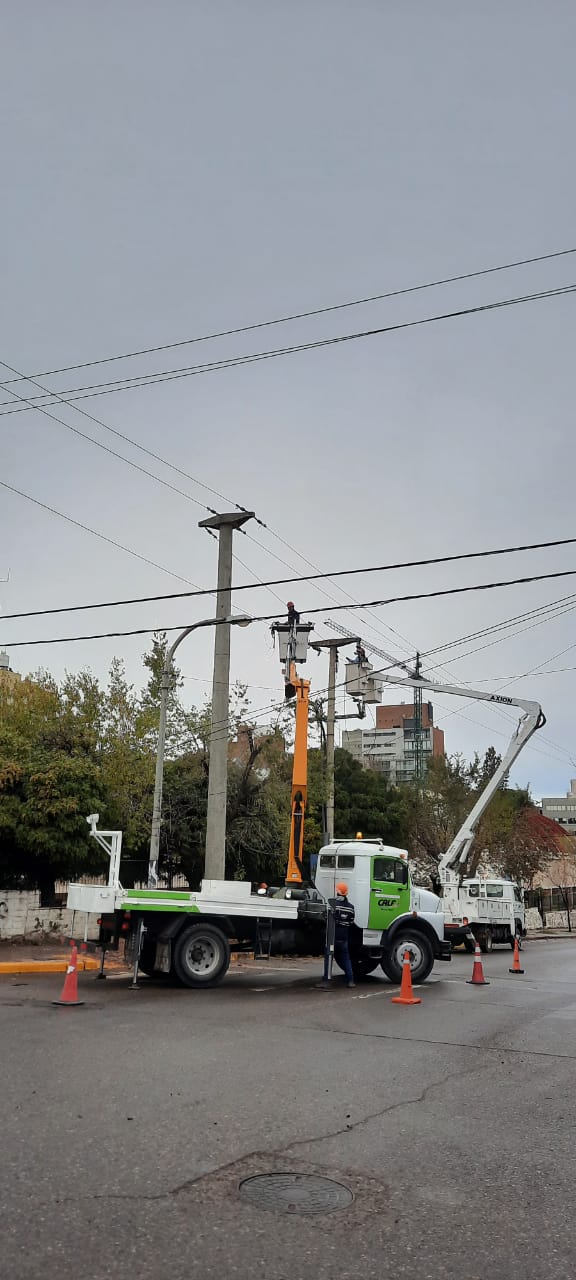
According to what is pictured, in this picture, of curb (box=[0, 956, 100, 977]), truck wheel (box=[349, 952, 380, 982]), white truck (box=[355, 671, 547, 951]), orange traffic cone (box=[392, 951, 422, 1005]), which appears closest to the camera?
orange traffic cone (box=[392, 951, 422, 1005])

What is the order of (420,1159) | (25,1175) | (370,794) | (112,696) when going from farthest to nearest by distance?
(370,794)
(112,696)
(420,1159)
(25,1175)

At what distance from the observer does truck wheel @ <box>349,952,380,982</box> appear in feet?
61.1

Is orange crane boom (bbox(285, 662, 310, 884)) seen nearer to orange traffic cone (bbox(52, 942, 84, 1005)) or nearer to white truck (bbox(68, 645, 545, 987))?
white truck (bbox(68, 645, 545, 987))

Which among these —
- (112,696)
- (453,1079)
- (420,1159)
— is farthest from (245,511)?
(420,1159)

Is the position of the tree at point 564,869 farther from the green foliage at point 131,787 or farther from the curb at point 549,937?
the green foliage at point 131,787

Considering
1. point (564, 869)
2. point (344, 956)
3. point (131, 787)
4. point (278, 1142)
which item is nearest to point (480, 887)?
point (131, 787)

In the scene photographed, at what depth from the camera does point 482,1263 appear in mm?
4586

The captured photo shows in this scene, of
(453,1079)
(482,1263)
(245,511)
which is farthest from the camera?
(245,511)

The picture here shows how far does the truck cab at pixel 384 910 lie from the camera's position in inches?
701

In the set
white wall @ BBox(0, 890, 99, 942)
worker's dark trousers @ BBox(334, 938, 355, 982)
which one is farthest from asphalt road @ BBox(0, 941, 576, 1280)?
white wall @ BBox(0, 890, 99, 942)

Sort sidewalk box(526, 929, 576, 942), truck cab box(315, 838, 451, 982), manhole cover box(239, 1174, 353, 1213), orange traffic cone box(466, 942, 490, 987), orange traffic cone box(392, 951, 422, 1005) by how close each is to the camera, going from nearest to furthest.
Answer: manhole cover box(239, 1174, 353, 1213) → orange traffic cone box(392, 951, 422, 1005) → orange traffic cone box(466, 942, 490, 987) → truck cab box(315, 838, 451, 982) → sidewalk box(526, 929, 576, 942)

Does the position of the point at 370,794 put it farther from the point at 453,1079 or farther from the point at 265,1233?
the point at 265,1233

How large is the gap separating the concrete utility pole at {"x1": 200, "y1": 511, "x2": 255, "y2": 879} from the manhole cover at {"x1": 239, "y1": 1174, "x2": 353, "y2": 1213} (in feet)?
50.1

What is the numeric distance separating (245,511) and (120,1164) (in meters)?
18.8
